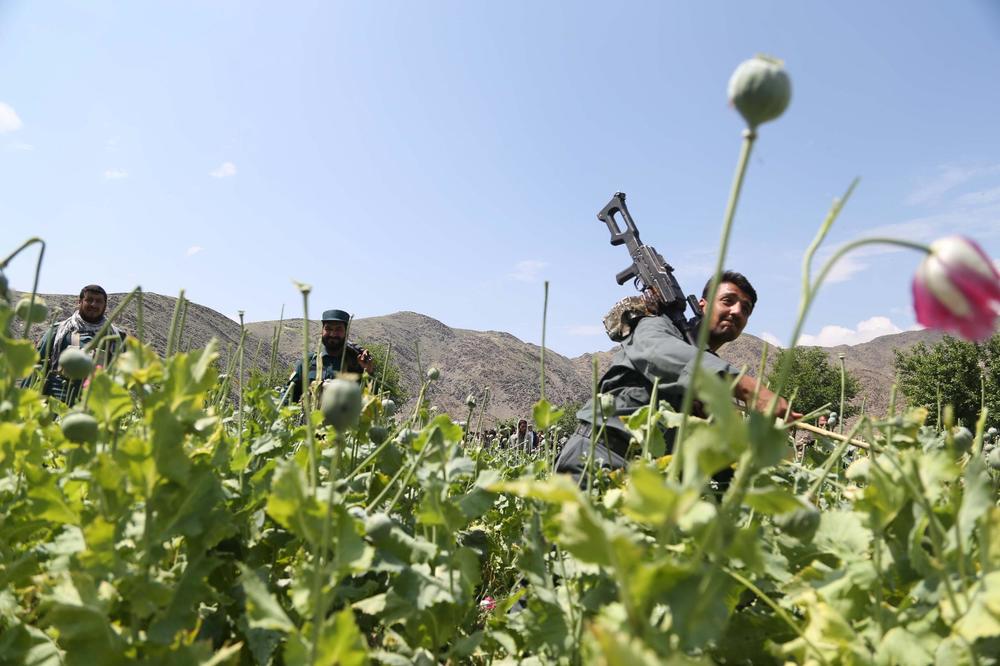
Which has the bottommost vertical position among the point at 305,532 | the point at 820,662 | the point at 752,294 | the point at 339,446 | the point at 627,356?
the point at 820,662

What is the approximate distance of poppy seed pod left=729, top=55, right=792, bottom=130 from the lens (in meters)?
0.66

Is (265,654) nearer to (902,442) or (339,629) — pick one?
(339,629)

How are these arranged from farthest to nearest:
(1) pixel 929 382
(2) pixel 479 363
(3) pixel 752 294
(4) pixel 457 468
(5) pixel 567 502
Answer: (2) pixel 479 363
(1) pixel 929 382
(3) pixel 752 294
(4) pixel 457 468
(5) pixel 567 502

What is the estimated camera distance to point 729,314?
331 centimetres

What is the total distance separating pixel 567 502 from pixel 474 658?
921mm

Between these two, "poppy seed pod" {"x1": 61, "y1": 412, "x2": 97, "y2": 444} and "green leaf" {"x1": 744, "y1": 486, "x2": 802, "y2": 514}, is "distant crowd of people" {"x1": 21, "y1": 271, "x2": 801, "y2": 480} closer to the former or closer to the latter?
"poppy seed pod" {"x1": 61, "y1": 412, "x2": 97, "y2": 444}

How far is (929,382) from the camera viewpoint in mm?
27172

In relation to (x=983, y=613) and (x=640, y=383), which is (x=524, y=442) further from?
(x=983, y=613)

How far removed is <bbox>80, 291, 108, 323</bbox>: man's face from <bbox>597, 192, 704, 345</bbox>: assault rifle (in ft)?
11.6

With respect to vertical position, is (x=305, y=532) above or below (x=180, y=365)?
below

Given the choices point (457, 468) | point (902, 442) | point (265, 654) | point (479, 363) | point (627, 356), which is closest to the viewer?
point (265, 654)

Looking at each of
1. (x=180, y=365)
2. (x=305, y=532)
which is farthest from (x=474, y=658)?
(x=180, y=365)

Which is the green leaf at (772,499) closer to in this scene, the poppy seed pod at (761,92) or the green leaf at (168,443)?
the poppy seed pod at (761,92)

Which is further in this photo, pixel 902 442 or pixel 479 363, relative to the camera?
pixel 479 363
